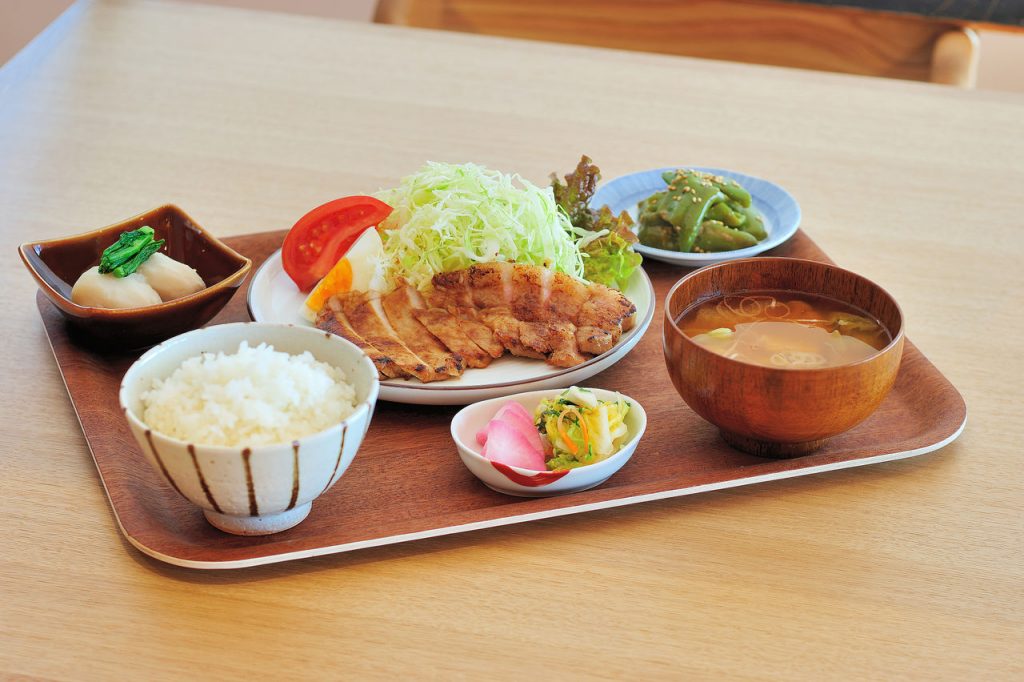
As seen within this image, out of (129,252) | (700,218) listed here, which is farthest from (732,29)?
(129,252)

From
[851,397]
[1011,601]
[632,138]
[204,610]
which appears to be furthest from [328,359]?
[632,138]

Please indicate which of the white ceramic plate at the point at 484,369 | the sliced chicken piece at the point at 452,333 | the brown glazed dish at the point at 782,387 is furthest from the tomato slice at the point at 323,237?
the brown glazed dish at the point at 782,387

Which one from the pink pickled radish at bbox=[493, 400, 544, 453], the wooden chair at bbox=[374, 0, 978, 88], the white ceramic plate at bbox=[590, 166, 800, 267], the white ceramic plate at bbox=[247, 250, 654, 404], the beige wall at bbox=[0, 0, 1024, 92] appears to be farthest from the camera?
the beige wall at bbox=[0, 0, 1024, 92]

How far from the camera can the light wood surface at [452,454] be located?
1.22m

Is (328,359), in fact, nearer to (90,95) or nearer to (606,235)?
(606,235)

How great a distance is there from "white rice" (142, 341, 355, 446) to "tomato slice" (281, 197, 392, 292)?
64 centimetres

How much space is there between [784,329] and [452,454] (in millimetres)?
562

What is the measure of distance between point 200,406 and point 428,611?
0.39 metres

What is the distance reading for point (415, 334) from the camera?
5.90 ft

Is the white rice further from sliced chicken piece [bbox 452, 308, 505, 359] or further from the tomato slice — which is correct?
the tomato slice

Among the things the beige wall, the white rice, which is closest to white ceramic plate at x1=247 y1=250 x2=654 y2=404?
the white rice

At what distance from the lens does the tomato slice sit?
2.01 meters

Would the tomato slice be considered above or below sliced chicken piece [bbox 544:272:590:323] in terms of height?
below

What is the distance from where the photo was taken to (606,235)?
6.90 feet
